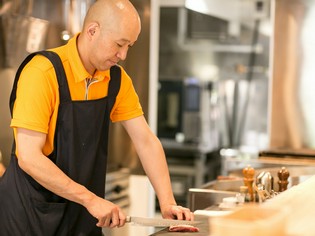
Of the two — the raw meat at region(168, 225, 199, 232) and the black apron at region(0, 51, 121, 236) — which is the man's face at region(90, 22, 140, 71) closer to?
the black apron at region(0, 51, 121, 236)

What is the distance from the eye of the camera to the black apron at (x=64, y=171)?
248 centimetres

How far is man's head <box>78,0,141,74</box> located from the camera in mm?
2406

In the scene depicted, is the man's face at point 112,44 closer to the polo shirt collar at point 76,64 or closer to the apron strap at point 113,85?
the polo shirt collar at point 76,64

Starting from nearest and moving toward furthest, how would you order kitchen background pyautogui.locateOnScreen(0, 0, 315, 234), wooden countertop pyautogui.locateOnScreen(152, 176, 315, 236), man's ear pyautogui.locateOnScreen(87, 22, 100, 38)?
wooden countertop pyautogui.locateOnScreen(152, 176, 315, 236)
man's ear pyautogui.locateOnScreen(87, 22, 100, 38)
kitchen background pyautogui.locateOnScreen(0, 0, 315, 234)

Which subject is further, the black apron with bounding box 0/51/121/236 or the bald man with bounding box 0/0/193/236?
the black apron with bounding box 0/51/121/236

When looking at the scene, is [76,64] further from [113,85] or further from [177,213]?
[177,213]

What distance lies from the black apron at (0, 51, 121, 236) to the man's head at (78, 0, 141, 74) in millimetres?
158

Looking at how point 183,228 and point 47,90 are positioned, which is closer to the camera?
point 183,228

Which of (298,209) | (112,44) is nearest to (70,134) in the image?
(112,44)

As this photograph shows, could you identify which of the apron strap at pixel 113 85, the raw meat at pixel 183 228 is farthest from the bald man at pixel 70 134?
the raw meat at pixel 183 228

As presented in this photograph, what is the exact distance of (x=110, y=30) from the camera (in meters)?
2.41

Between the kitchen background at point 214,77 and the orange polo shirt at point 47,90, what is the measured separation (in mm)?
1713

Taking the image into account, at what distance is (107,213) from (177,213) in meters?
0.30

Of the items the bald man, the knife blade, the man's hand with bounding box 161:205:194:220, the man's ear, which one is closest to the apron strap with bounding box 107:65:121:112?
the bald man
